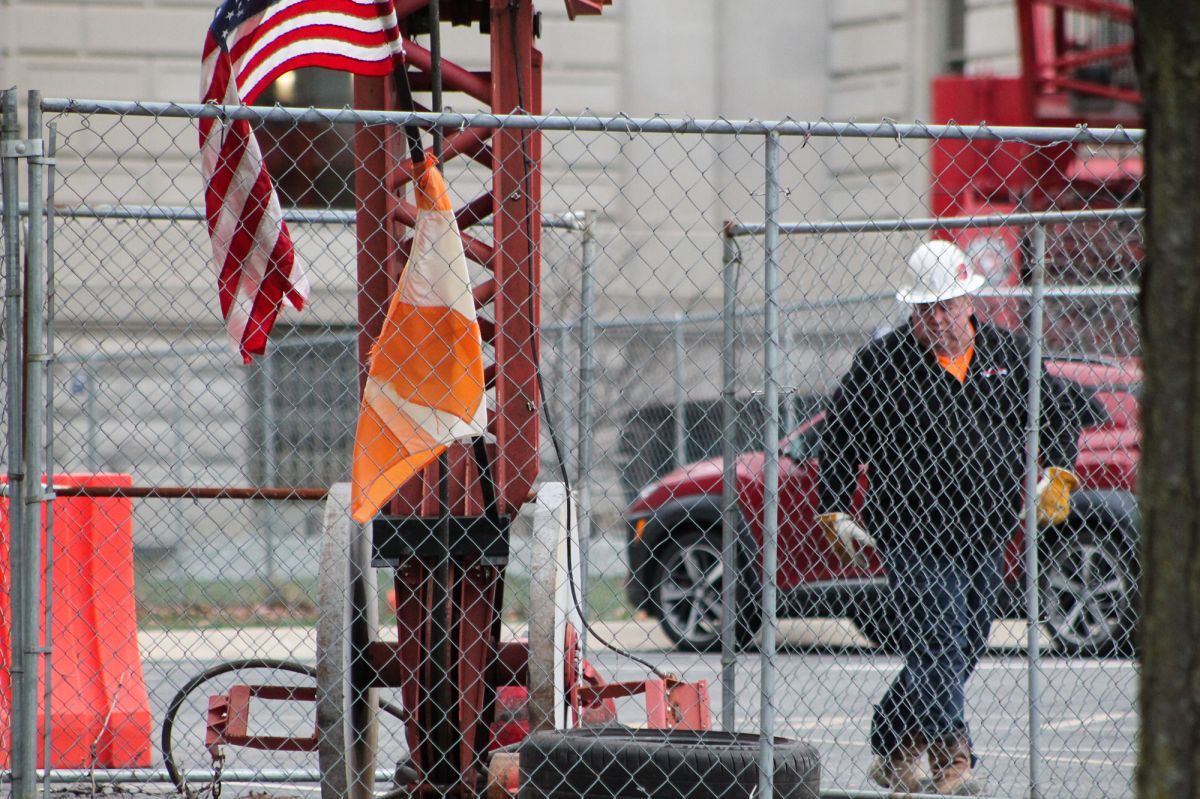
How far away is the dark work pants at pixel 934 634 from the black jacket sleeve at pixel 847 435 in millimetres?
368

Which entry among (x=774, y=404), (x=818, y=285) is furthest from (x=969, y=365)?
(x=818, y=285)

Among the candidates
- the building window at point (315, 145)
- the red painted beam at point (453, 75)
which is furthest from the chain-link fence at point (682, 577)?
the building window at point (315, 145)

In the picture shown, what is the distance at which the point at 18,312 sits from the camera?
14.3ft

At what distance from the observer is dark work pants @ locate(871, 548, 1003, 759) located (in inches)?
244

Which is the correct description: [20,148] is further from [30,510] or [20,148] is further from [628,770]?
[628,770]

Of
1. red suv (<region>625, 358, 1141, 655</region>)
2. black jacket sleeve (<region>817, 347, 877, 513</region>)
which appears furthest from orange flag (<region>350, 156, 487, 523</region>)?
red suv (<region>625, 358, 1141, 655</region>)

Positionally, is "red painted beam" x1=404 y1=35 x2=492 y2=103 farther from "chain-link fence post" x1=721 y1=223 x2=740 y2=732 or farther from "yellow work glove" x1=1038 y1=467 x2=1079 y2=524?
"yellow work glove" x1=1038 y1=467 x2=1079 y2=524

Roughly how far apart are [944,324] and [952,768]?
1.77 m

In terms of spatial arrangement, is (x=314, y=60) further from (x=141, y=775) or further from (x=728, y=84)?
(x=728, y=84)

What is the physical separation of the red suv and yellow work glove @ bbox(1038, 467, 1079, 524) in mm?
1387

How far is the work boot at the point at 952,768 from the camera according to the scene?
6.14 meters

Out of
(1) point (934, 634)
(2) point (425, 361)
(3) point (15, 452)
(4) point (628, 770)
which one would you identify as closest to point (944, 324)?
(1) point (934, 634)

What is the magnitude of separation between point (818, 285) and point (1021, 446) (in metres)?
6.92

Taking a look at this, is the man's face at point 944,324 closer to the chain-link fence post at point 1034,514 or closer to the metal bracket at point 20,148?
the chain-link fence post at point 1034,514
